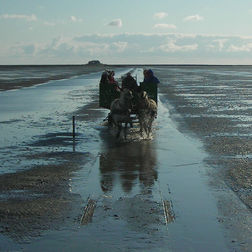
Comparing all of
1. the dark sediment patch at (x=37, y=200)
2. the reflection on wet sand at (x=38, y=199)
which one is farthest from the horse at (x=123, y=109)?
the dark sediment patch at (x=37, y=200)

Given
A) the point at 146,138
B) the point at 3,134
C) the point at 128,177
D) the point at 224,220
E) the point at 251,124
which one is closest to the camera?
the point at 224,220

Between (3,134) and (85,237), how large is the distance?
10232mm

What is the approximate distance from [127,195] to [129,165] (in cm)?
266

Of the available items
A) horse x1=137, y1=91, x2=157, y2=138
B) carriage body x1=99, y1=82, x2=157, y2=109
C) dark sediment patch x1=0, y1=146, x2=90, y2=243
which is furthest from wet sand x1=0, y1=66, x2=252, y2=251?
carriage body x1=99, y1=82, x2=157, y2=109

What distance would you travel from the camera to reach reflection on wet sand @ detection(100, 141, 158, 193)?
9491 mm

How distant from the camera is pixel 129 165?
36.7 ft

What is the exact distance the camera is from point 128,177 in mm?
9922

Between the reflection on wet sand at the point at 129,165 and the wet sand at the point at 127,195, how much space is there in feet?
0.06

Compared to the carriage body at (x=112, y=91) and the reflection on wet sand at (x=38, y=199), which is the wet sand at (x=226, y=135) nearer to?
the carriage body at (x=112, y=91)

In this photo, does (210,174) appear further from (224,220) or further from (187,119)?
(187,119)

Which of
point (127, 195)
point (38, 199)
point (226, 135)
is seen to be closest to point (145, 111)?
point (226, 135)

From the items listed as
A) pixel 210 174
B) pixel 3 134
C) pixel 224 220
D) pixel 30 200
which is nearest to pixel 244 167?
pixel 210 174

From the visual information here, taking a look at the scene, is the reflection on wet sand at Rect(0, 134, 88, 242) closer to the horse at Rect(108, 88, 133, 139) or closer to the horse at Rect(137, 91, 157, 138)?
the horse at Rect(108, 88, 133, 139)

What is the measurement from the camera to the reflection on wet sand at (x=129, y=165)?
9491 mm
